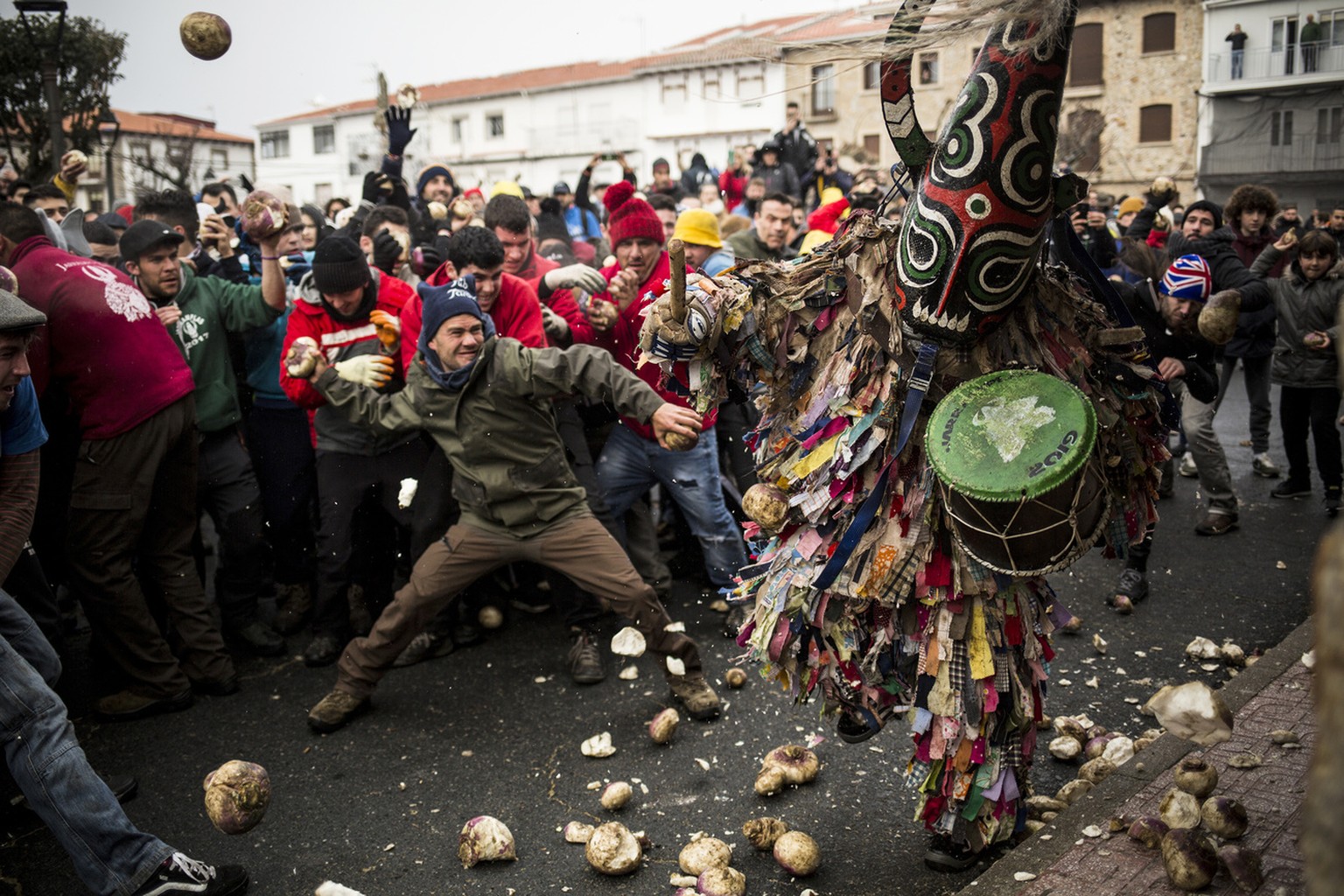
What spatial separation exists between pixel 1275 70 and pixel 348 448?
1095 cm

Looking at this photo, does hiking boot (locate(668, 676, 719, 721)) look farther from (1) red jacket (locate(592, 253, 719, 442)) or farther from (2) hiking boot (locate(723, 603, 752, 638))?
(1) red jacket (locate(592, 253, 719, 442))

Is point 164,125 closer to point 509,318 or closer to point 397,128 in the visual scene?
point 397,128

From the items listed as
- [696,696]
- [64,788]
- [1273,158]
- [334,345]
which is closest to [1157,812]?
[696,696]

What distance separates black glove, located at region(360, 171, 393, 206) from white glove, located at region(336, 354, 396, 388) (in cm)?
366

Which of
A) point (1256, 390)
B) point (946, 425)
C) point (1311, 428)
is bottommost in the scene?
point (1311, 428)

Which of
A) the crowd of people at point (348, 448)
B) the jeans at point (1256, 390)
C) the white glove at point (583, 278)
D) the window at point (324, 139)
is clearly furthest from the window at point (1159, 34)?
the window at point (324, 139)

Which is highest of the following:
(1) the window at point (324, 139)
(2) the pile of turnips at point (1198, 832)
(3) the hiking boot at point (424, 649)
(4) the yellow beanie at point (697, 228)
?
(1) the window at point (324, 139)

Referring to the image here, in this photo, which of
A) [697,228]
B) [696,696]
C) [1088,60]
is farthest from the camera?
[1088,60]

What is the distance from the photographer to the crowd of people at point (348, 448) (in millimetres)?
4383

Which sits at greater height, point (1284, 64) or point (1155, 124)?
point (1155, 124)

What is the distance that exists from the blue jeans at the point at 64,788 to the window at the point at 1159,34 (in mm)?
31424

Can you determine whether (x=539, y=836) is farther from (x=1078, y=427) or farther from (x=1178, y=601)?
(x=1178, y=601)

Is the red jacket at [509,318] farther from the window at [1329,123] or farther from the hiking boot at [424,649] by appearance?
the window at [1329,123]

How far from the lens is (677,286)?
3.15m
